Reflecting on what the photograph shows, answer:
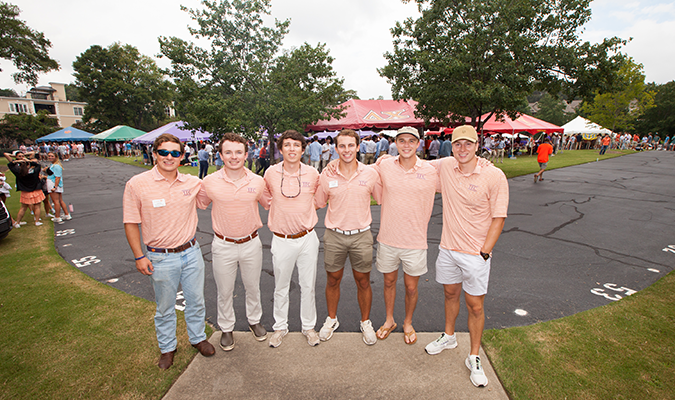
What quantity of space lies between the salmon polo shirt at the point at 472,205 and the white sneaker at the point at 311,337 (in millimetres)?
1620

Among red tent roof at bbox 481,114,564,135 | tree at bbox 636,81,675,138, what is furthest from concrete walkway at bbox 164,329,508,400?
tree at bbox 636,81,675,138

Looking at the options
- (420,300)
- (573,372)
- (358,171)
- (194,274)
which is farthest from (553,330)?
(194,274)

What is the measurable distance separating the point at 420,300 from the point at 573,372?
167 centimetres

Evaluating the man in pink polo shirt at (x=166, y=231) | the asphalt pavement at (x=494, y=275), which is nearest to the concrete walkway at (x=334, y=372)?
the asphalt pavement at (x=494, y=275)

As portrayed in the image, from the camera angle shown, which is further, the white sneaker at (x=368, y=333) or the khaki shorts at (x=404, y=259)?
the white sneaker at (x=368, y=333)

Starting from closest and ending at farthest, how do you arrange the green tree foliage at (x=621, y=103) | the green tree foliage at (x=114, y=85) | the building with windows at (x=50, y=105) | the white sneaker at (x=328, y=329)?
the white sneaker at (x=328, y=329) < the green tree foliage at (x=621, y=103) < the green tree foliage at (x=114, y=85) < the building with windows at (x=50, y=105)

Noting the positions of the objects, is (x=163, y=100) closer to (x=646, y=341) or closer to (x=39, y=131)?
(x=39, y=131)

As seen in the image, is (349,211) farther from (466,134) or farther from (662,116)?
(662,116)

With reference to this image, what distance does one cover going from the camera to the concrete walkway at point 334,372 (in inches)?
104

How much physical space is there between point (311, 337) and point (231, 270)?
108cm

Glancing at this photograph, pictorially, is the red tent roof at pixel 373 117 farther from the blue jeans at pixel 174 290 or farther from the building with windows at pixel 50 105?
the building with windows at pixel 50 105

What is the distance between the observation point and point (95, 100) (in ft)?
162

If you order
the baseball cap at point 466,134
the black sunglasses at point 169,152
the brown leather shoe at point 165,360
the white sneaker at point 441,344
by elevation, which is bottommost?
the brown leather shoe at point 165,360

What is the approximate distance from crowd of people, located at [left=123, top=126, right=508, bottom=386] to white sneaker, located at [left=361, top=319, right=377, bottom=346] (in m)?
0.01
